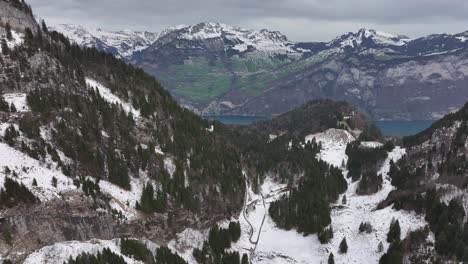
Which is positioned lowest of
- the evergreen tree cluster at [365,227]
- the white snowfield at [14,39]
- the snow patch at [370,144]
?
the evergreen tree cluster at [365,227]

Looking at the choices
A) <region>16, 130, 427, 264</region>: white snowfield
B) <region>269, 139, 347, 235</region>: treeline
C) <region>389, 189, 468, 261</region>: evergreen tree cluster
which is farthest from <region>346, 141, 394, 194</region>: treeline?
<region>389, 189, 468, 261</region>: evergreen tree cluster

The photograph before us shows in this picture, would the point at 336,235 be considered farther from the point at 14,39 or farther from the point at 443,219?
the point at 14,39

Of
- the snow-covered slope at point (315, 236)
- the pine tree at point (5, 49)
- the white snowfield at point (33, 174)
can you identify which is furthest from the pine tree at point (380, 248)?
the pine tree at point (5, 49)

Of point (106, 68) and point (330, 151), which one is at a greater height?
point (106, 68)

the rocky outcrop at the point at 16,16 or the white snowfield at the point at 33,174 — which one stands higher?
the rocky outcrop at the point at 16,16

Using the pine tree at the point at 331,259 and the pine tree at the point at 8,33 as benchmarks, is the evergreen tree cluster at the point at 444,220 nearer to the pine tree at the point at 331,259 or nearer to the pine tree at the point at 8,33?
the pine tree at the point at 331,259

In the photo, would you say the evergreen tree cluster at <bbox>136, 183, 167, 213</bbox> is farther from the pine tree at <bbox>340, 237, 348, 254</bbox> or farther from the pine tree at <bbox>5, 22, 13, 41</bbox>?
the pine tree at <bbox>5, 22, 13, 41</bbox>

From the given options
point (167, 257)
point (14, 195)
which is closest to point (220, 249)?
point (167, 257)

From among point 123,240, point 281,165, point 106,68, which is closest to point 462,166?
point 281,165

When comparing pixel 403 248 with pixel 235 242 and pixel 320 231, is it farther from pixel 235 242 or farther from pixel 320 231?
pixel 235 242
